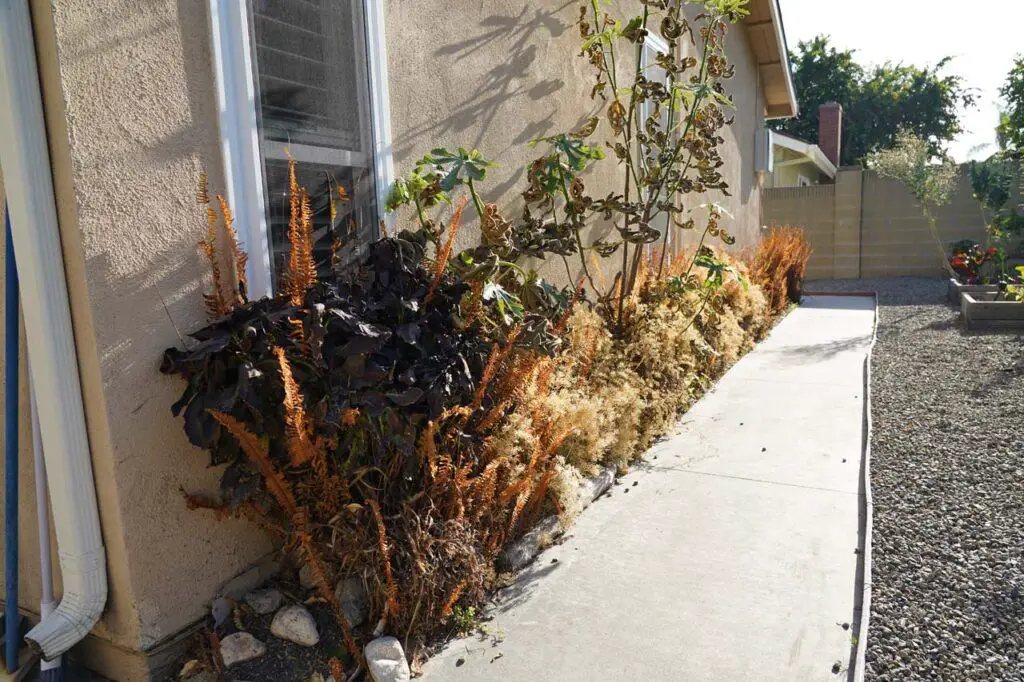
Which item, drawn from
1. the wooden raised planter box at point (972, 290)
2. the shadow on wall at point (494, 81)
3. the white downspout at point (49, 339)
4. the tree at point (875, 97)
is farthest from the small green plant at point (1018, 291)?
the tree at point (875, 97)

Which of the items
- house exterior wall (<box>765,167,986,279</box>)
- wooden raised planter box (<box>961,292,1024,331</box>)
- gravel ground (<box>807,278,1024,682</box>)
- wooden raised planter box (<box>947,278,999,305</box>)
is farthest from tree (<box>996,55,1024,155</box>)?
gravel ground (<box>807,278,1024,682</box>)

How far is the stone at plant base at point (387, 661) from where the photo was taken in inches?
92.5

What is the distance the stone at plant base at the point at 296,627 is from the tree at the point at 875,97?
31622mm

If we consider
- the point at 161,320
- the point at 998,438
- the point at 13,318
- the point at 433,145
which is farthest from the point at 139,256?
the point at 998,438

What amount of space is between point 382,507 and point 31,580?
1.25 m

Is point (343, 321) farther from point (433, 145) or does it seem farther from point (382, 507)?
point (433, 145)

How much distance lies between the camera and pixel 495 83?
4.40m

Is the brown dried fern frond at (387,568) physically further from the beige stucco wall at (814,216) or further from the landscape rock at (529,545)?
the beige stucco wall at (814,216)

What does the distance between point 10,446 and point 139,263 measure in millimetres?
721

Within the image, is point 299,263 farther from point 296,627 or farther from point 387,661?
point 387,661

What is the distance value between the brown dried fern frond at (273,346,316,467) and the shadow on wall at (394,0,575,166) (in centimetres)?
161

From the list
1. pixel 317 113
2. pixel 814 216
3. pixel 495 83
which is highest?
pixel 495 83

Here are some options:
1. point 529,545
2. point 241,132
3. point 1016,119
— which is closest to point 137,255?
point 241,132

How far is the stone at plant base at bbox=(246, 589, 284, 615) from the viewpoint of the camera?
8.75 feet
